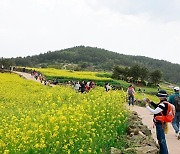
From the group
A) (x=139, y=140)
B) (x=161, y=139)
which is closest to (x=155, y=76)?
(x=139, y=140)

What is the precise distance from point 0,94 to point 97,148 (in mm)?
16896

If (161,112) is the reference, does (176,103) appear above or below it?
below

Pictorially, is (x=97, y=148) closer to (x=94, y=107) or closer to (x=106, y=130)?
(x=106, y=130)

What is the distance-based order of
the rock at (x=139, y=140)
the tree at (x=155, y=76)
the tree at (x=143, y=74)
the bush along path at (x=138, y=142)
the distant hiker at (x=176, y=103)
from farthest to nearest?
the tree at (x=155, y=76), the tree at (x=143, y=74), the distant hiker at (x=176, y=103), the rock at (x=139, y=140), the bush along path at (x=138, y=142)

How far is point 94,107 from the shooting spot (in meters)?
11.7

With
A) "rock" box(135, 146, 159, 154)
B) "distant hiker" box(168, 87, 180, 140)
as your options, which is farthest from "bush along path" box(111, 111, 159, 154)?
"distant hiker" box(168, 87, 180, 140)

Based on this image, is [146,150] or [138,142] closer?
Result: [146,150]

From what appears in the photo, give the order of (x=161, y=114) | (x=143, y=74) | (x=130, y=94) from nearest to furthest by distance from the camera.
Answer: (x=161, y=114), (x=130, y=94), (x=143, y=74)

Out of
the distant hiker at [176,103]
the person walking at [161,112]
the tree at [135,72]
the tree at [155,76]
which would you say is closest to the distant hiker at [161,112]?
the person walking at [161,112]

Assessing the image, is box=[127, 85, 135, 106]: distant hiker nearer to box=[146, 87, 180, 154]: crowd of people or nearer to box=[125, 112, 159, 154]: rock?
box=[125, 112, 159, 154]: rock

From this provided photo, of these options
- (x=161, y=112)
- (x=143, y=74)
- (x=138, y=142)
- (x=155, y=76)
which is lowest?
(x=155, y=76)

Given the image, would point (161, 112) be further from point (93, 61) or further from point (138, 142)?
point (93, 61)

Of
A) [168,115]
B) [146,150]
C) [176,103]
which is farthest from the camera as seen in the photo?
[176,103]

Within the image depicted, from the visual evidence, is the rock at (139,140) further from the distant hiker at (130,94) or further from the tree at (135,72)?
the tree at (135,72)
